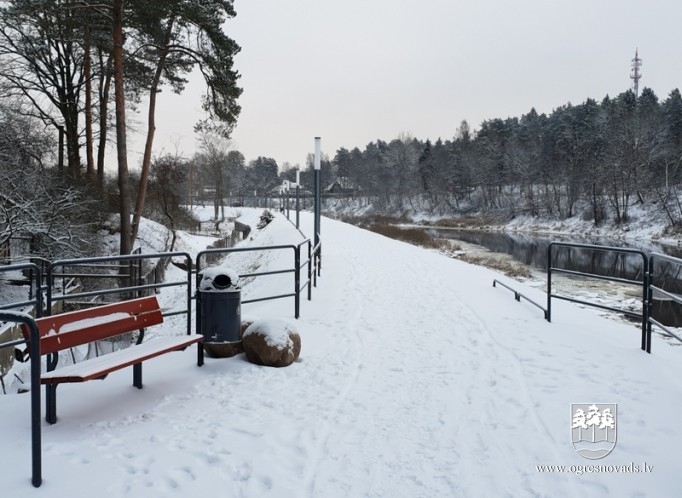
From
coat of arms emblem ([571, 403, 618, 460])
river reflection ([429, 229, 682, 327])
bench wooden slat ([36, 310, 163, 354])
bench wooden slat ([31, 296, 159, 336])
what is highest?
bench wooden slat ([31, 296, 159, 336])

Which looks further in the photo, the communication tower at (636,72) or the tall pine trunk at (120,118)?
the communication tower at (636,72)

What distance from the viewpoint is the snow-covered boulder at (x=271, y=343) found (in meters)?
5.38

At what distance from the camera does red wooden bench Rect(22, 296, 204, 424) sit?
3639 millimetres

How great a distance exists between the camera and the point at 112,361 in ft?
12.9

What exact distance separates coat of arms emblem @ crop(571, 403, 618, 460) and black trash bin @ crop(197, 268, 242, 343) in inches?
136

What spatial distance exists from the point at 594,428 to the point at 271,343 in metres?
3.21

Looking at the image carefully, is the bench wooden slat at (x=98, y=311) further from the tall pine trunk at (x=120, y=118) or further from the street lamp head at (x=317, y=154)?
the tall pine trunk at (x=120, y=118)

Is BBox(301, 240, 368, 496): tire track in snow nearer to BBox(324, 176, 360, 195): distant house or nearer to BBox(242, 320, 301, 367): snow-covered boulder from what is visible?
BBox(242, 320, 301, 367): snow-covered boulder

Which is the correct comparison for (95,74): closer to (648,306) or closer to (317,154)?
(317,154)

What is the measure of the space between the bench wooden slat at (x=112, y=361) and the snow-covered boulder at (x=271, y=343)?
672 millimetres

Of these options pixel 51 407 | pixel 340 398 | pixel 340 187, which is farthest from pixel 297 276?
pixel 340 187

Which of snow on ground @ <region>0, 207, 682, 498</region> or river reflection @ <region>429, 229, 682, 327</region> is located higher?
snow on ground @ <region>0, 207, 682, 498</region>

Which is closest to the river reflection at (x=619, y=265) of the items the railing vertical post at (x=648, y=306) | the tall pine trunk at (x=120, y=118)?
the railing vertical post at (x=648, y=306)

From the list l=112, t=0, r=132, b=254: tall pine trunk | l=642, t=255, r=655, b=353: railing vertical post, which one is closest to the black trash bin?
l=642, t=255, r=655, b=353: railing vertical post
